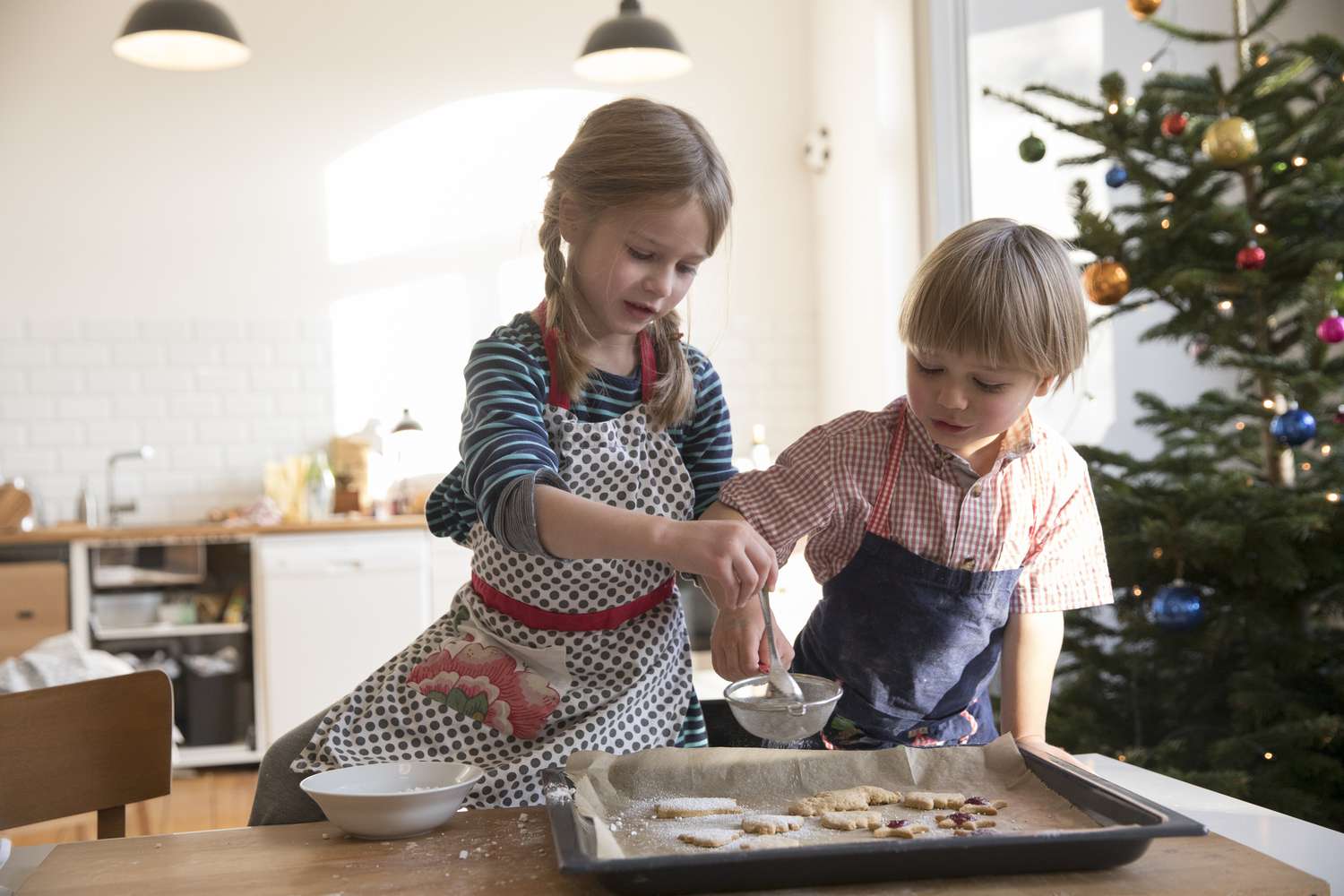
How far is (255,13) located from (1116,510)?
4016mm

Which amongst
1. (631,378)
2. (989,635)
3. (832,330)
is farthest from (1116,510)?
(832,330)

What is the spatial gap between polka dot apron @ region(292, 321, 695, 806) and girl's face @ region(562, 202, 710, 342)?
A: 9cm

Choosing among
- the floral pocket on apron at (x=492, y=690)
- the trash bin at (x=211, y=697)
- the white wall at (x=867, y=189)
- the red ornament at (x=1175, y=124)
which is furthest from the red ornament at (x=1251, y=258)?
the trash bin at (x=211, y=697)

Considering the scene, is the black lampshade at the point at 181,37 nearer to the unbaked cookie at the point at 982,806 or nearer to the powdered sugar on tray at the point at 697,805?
the powdered sugar on tray at the point at 697,805

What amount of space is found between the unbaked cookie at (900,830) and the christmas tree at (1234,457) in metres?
1.33

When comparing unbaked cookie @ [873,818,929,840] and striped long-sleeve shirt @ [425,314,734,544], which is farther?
striped long-sleeve shirt @ [425,314,734,544]

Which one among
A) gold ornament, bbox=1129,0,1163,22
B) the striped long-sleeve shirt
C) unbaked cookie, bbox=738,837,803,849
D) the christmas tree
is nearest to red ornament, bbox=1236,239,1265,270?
the christmas tree

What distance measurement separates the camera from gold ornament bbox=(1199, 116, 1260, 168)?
→ 85.4 inches

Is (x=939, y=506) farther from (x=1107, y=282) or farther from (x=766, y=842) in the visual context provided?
(x=1107, y=282)

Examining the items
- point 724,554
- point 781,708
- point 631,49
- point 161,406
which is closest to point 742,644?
point 781,708

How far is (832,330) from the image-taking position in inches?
201

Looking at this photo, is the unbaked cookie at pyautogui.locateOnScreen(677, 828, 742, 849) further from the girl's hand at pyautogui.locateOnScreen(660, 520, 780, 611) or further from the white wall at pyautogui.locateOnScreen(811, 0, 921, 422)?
the white wall at pyautogui.locateOnScreen(811, 0, 921, 422)

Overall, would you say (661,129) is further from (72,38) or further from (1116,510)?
(72,38)

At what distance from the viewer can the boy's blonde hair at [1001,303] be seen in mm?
1260
